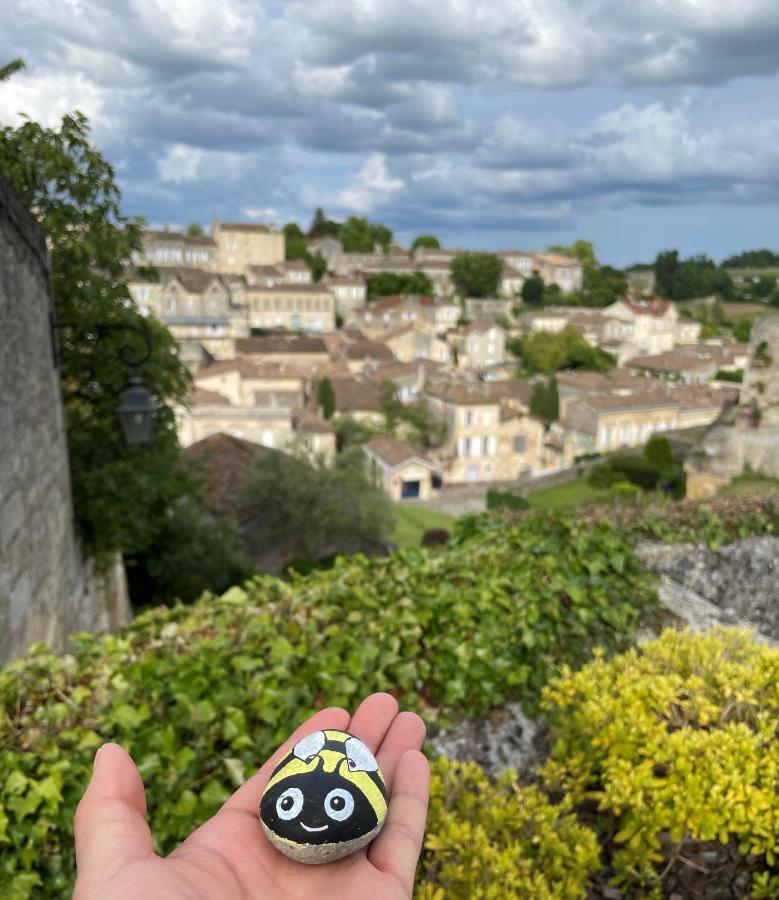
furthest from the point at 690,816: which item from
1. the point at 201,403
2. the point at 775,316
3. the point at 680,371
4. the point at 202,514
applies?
the point at 680,371

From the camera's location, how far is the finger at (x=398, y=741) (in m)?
2.24

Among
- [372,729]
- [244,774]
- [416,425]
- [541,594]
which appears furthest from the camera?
[416,425]

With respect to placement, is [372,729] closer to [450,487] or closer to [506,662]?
[506,662]

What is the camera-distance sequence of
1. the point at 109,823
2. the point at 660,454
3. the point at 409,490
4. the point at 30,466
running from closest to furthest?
the point at 109,823
the point at 30,466
the point at 660,454
the point at 409,490

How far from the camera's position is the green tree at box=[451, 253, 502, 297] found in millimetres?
96812

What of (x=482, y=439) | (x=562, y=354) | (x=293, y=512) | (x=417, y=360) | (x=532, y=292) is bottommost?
(x=482, y=439)

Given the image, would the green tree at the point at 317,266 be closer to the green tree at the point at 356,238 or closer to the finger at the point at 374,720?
the green tree at the point at 356,238

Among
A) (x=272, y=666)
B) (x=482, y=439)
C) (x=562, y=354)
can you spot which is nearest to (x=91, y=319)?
(x=272, y=666)

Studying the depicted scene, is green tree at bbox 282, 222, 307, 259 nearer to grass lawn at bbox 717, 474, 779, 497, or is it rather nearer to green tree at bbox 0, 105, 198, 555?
grass lawn at bbox 717, 474, 779, 497

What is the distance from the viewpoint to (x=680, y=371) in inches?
2773

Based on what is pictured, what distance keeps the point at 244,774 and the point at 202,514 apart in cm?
1261

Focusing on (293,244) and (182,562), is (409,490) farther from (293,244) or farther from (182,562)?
(293,244)

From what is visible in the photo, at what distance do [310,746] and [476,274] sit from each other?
99632mm

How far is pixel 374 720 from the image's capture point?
2414 millimetres
